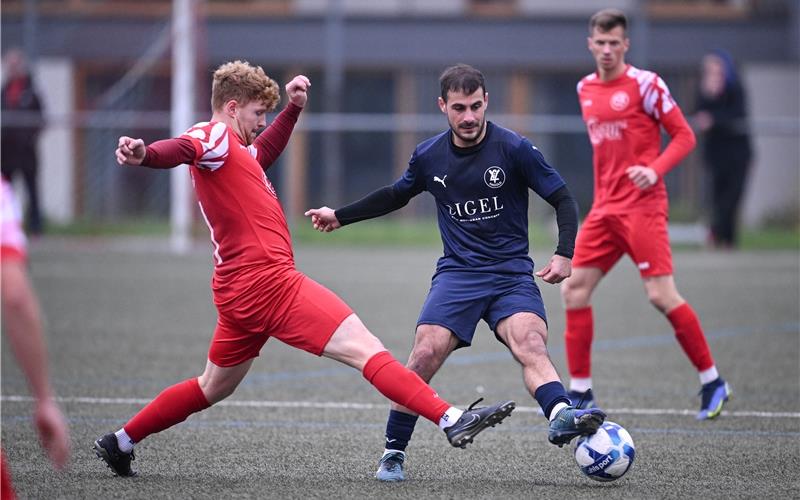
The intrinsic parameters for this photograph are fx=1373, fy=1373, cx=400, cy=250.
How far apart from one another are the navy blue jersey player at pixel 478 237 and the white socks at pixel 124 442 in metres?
1.04

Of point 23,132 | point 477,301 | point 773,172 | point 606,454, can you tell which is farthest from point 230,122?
point 773,172

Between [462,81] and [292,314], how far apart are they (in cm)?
121

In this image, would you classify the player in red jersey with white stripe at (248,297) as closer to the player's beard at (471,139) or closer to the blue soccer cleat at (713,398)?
the player's beard at (471,139)

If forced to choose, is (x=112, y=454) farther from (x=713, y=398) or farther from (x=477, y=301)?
Answer: (x=713, y=398)

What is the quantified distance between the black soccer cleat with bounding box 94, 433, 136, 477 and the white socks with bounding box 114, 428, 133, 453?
1 centimetres

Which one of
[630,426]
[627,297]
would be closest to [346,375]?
[630,426]

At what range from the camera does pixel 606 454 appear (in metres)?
5.47

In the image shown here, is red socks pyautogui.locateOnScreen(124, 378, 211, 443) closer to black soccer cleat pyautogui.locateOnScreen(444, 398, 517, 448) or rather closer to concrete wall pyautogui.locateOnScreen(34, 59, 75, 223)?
black soccer cleat pyautogui.locateOnScreen(444, 398, 517, 448)

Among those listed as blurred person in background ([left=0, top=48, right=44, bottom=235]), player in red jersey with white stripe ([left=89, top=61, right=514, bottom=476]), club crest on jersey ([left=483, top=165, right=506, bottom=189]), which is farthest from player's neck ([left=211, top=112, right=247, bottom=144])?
blurred person in background ([left=0, top=48, right=44, bottom=235])

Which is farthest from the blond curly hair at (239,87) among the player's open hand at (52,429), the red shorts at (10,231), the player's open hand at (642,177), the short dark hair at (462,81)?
the player's open hand at (642,177)

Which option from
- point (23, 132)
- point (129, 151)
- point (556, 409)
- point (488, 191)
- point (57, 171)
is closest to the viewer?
point (129, 151)

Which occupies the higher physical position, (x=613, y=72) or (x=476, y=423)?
(x=613, y=72)

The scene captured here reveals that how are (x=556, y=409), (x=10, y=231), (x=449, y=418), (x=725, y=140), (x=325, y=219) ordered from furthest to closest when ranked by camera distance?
(x=725, y=140) → (x=325, y=219) → (x=556, y=409) → (x=449, y=418) → (x=10, y=231)

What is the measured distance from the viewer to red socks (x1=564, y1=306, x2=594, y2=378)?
7.56 m
